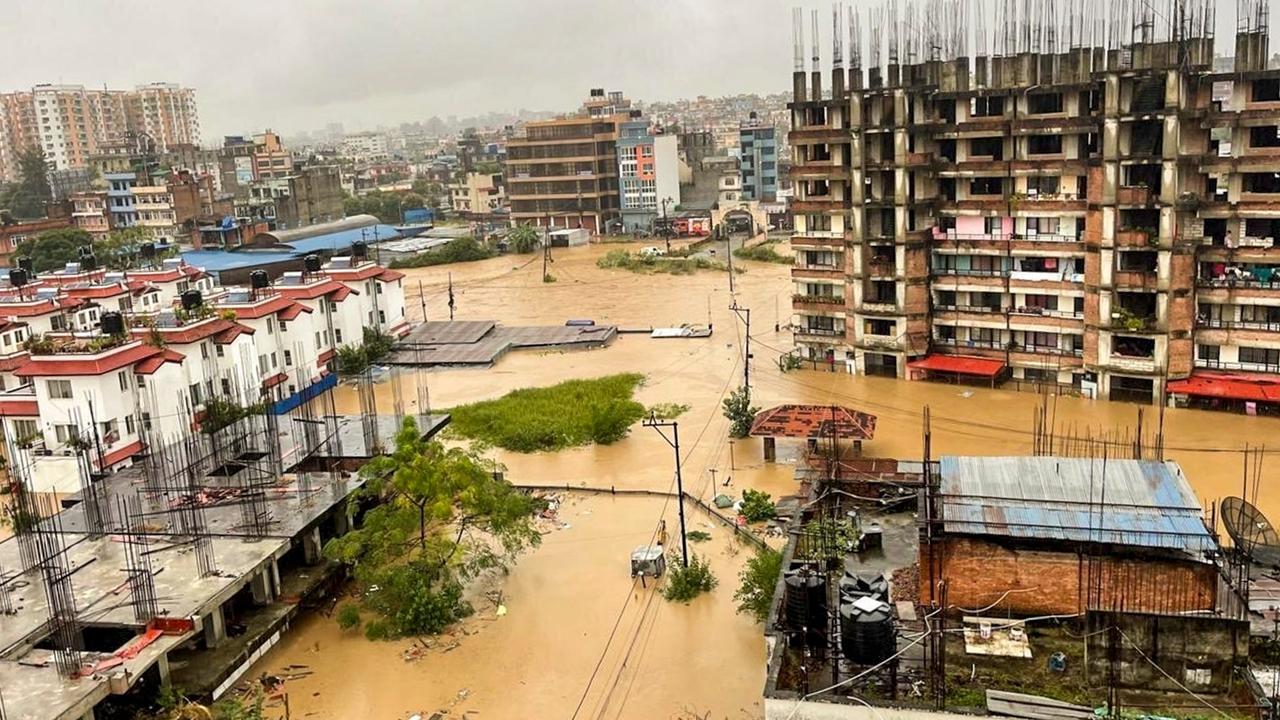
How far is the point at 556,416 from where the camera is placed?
32.8m

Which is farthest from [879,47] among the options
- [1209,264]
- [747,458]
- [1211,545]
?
[1211,545]

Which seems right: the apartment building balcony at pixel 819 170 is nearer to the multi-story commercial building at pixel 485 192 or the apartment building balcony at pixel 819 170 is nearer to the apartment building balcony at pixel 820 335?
the apartment building balcony at pixel 820 335

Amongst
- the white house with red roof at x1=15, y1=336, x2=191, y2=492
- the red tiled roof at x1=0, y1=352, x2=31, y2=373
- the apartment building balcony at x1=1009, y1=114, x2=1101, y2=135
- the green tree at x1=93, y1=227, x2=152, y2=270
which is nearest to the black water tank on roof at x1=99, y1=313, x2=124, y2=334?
the white house with red roof at x1=15, y1=336, x2=191, y2=492

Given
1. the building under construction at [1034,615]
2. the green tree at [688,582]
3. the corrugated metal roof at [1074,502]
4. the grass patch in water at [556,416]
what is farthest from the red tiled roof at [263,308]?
the corrugated metal roof at [1074,502]

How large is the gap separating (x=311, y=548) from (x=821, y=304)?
69.5 feet

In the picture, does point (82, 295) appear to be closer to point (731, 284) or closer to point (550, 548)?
point (550, 548)

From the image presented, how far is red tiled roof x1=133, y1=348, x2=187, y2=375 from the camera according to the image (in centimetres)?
2870

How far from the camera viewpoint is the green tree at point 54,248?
63938mm

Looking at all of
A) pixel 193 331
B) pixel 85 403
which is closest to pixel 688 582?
pixel 85 403

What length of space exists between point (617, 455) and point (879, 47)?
16882 millimetres

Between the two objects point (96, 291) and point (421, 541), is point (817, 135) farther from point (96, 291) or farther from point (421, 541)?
point (96, 291)

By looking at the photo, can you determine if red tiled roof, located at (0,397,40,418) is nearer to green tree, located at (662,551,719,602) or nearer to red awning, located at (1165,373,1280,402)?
green tree, located at (662,551,719,602)

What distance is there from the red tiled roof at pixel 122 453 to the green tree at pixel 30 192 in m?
79.8

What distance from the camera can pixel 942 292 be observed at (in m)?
34.7
